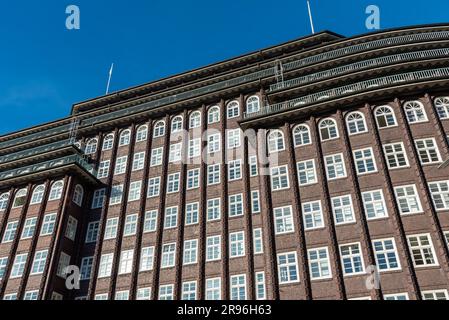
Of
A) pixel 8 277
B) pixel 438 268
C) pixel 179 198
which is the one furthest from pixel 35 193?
pixel 438 268

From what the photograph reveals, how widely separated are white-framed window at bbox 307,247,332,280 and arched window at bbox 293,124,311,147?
31.6 ft

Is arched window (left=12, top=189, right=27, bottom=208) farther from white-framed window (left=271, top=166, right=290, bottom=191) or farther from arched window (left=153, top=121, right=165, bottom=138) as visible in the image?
white-framed window (left=271, top=166, right=290, bottom=191)

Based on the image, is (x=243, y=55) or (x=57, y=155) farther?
(x=243, y=55)

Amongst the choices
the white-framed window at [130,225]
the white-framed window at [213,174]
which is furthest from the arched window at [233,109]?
the white-framed window at [130,225]

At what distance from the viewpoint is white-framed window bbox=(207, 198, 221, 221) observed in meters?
35.0

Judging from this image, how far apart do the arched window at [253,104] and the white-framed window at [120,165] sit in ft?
47.0

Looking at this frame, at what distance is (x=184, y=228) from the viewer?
117ft

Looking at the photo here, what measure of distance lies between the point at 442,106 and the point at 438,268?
538 inches

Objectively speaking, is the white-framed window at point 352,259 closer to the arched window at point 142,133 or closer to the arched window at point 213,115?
the arched window at point 213,115

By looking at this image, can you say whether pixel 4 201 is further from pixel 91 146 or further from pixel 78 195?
pixel 91 146

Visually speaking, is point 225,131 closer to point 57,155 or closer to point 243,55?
point 243,55

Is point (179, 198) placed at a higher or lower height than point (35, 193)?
lower

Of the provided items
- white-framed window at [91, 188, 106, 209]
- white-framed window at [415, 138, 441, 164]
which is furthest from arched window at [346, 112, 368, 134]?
white-framed window at [91, 188, 106, 209]

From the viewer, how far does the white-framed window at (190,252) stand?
3356cm
